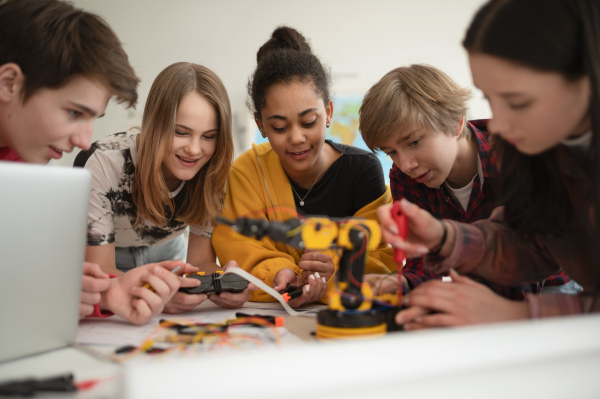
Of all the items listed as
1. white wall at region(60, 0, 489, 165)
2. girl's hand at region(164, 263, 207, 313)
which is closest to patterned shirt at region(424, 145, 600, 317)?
girl's hand at region(164, 263, 207, 313)

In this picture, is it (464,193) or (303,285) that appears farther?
(464,193)

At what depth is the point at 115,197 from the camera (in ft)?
4.72

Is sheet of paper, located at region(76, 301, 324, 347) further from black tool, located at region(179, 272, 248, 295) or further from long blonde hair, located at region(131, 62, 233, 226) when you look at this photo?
long blonde hair, located at region(131, 62, 233, 226)

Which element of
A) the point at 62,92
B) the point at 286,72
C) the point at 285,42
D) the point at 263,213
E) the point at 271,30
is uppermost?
the point at 271,30

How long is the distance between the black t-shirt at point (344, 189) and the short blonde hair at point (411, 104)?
23cm

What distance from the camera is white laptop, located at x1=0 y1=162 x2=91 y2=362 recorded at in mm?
645

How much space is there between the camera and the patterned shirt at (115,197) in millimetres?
1362

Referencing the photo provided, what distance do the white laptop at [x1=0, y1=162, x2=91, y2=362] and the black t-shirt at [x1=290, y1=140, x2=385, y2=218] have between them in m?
0.92

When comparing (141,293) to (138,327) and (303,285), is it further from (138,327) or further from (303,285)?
(303,285)

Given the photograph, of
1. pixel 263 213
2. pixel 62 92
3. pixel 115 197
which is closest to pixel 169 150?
pixel 115 197

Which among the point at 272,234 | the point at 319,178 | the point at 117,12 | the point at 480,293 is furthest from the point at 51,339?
the point at 117,12

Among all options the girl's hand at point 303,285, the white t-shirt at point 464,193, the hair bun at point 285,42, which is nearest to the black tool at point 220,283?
the girl's hand at point 303,285

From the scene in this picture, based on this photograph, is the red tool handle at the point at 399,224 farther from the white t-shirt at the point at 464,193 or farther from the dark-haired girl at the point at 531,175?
the white t-shirt at the point at 464,193

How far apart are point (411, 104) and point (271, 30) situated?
7.85 feet
